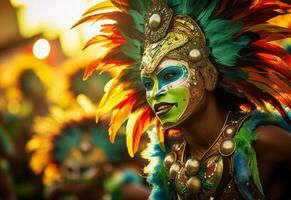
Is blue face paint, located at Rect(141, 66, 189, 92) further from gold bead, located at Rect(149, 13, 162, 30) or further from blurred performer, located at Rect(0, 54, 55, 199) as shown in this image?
blurred performer, located at Rect(0, 54, 55, 199)

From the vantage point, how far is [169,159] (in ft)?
11.6

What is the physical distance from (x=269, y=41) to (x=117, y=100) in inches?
36.8

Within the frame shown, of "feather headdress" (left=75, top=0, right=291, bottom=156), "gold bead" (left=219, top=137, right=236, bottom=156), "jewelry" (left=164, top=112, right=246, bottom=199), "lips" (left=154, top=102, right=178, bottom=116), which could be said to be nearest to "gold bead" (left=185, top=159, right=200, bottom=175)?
"jewelry" (left=164, top=112, right=246, bottom=199)

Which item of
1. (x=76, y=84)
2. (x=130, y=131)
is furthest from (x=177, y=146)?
(x=76, y=84)

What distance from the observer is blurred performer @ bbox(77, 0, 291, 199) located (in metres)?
3.15

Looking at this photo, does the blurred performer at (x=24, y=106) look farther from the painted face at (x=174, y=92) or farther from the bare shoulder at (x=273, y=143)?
the bare shoulder at (x=273, y=143)

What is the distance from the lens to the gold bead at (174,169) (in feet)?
11.3

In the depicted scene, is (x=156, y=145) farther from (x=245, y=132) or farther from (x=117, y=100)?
(x=245, y=132)

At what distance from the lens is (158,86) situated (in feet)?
10.9

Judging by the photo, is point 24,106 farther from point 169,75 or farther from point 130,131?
point 169,75

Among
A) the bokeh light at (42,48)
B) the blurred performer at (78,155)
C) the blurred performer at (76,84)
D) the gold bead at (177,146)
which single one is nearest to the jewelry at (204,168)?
the gold bead at (177,146)

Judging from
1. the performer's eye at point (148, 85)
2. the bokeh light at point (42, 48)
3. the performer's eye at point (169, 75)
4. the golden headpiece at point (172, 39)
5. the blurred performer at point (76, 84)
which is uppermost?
the golden headpiece at point (172, 39)

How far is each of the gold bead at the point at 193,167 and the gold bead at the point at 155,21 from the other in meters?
0.72

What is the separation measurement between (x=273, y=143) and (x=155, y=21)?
875 millimetres
